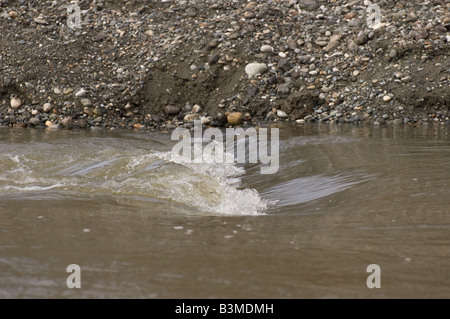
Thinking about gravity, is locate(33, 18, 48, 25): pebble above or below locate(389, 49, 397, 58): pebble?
above

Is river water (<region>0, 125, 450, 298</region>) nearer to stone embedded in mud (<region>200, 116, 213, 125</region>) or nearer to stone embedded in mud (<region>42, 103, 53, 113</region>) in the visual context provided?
stone embedded in mud (<region>200, 116, 213, 125</region>)

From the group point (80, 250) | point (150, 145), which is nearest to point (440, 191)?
point (80, 250)

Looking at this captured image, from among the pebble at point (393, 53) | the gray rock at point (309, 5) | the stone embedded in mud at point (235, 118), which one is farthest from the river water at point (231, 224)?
the gray rock at point (309, 5)

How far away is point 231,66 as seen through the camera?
9422 mm

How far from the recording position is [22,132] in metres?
8.55

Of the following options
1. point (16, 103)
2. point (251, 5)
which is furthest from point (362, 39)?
point (16, 103)

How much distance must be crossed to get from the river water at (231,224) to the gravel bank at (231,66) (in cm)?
234

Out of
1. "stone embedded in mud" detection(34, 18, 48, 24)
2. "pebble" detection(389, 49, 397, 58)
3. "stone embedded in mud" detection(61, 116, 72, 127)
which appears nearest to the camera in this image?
"pebble" detection(389, 49, 397, 58)

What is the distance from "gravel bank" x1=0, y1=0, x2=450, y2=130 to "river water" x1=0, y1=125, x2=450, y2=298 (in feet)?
7.68

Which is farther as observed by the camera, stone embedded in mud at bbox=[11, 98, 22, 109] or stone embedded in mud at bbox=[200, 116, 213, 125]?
stone embedded in mud at bbox=[11, 98, 22, 109]

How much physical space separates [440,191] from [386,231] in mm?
1065

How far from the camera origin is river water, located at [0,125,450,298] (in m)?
2.29

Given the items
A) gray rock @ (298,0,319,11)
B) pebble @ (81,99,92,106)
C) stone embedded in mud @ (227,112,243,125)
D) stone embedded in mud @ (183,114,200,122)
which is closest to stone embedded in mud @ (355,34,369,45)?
gray rock @ (298,0,319,11)

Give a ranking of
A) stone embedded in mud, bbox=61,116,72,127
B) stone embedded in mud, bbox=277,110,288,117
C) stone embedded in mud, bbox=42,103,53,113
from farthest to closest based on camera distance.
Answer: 1. stone embedded in mud, bbox=42,103,53,113
2. stone embedded in mud, bbox=61,116,72,127
3. stone embedded in mud, bbox=277,110,288,117
